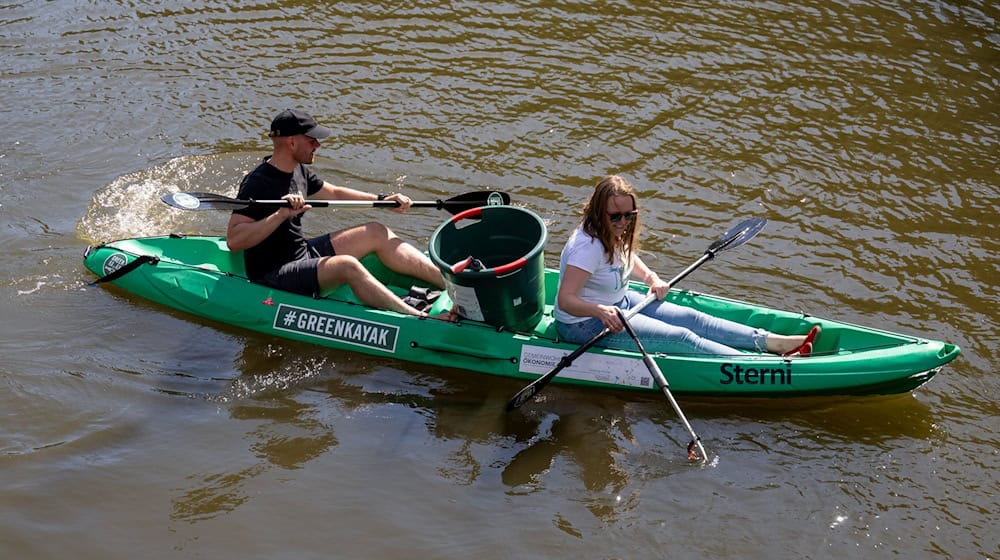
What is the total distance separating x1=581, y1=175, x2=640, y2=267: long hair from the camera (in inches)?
266

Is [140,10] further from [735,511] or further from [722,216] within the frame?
[735,511]

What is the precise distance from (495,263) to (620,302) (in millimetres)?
1141

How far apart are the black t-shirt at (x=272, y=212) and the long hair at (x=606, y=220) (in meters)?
2.48

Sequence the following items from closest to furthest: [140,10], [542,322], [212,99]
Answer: [542,322]
[212,99]
[140,10]

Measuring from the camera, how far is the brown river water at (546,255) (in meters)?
6.53

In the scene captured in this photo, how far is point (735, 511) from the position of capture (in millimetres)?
6523

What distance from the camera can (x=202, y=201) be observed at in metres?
8.12

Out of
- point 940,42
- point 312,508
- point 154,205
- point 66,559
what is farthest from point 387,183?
point 940,42

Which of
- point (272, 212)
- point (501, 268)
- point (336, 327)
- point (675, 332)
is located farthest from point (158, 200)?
point (675, 332)

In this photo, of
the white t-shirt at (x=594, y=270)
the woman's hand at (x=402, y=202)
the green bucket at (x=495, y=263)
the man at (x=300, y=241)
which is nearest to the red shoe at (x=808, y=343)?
the white t-shirt at (x=594, y=270)

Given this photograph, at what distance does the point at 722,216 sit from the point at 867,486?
12.1ft

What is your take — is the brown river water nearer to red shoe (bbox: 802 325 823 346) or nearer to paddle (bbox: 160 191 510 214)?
red shoe (bbox: 802 325 823 346)


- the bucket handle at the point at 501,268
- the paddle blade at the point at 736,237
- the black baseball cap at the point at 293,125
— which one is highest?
the black baseball cap at the point at 293,125

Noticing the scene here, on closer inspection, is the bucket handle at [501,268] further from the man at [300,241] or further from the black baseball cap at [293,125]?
the black baseball cap at [293,125]
